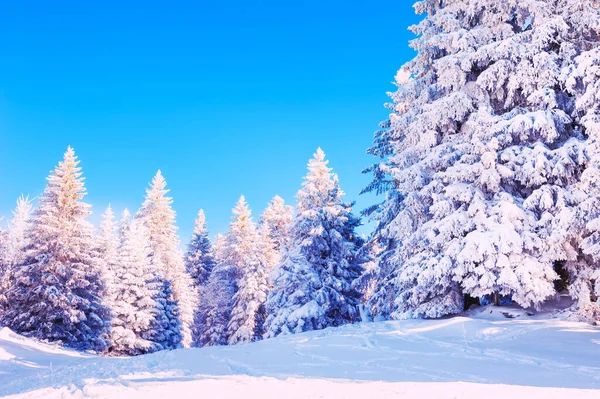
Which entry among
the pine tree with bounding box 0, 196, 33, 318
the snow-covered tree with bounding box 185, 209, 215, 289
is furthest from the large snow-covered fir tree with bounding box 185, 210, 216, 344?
the pine tree with bounding box 0, 196, 33, 318

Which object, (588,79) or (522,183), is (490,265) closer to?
(522,183)

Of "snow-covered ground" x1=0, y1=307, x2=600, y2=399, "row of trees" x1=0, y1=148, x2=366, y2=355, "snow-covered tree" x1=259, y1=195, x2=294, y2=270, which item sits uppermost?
"snow-covered tree" x1=259, y1=195, x2=294, y2=270

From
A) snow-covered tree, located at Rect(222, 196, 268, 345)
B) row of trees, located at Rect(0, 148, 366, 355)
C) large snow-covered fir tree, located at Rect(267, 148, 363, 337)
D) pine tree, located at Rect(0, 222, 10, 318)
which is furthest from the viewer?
snow-covered tree, located at Rect(222, 196, 268, 345)

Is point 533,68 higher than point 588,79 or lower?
higher

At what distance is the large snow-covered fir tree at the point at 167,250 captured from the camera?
37.2 metres

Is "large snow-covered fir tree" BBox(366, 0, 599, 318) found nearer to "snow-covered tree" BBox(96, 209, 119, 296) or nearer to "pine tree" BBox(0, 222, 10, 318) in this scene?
"snow-covered tree" BBox(96, 209, 119, 296)

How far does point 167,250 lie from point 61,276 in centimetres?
1748

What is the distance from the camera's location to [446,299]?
1352 cm

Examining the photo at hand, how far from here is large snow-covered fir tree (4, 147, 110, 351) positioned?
22234 millimetres

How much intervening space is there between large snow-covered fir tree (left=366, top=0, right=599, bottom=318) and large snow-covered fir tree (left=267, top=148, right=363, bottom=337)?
17.0ft

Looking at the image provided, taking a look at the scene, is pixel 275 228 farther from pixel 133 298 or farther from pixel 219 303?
pixel 133 298

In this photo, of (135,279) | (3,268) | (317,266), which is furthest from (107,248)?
Result: (317,266)

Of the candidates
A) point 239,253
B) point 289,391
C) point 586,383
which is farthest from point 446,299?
point 239,253

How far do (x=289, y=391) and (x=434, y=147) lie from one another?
11252 mm
